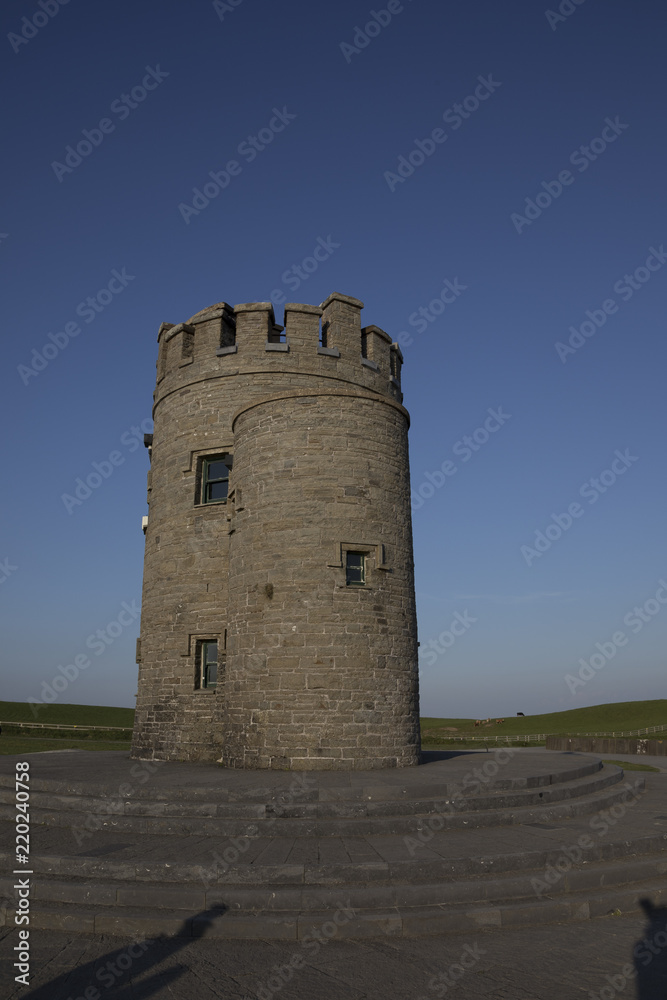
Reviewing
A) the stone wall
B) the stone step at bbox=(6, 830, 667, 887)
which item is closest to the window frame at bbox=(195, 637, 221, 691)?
the stone step at bbox=(6, 830, 667, 887)

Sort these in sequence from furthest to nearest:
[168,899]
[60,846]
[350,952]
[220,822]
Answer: [220,822] → [60,846] → [168,899] → [350,952]

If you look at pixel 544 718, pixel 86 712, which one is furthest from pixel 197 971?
pixel 86 712

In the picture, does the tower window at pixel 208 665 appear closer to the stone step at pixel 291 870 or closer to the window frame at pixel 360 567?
the window frame at pixel 360 567

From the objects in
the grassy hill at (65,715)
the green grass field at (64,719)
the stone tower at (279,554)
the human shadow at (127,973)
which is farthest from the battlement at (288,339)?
the grassy hill at (65,715)

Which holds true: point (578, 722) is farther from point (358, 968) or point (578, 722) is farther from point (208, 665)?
point (358, 968)

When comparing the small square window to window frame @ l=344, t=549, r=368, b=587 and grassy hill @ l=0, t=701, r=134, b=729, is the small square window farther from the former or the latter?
grassy hill @ l=0, t=701, r=134, b=729

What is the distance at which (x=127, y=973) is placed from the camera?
5.24m

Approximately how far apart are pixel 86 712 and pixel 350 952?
66871 mm

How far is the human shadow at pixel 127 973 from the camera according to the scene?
4.86 metres

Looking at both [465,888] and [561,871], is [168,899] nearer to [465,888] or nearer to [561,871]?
[465,888]

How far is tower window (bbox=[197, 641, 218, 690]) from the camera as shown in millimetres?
15482

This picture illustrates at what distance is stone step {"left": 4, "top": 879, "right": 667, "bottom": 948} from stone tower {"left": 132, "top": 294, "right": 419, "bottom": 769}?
5.88m

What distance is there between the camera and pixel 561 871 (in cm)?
725

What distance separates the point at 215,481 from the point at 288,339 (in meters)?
4.22
